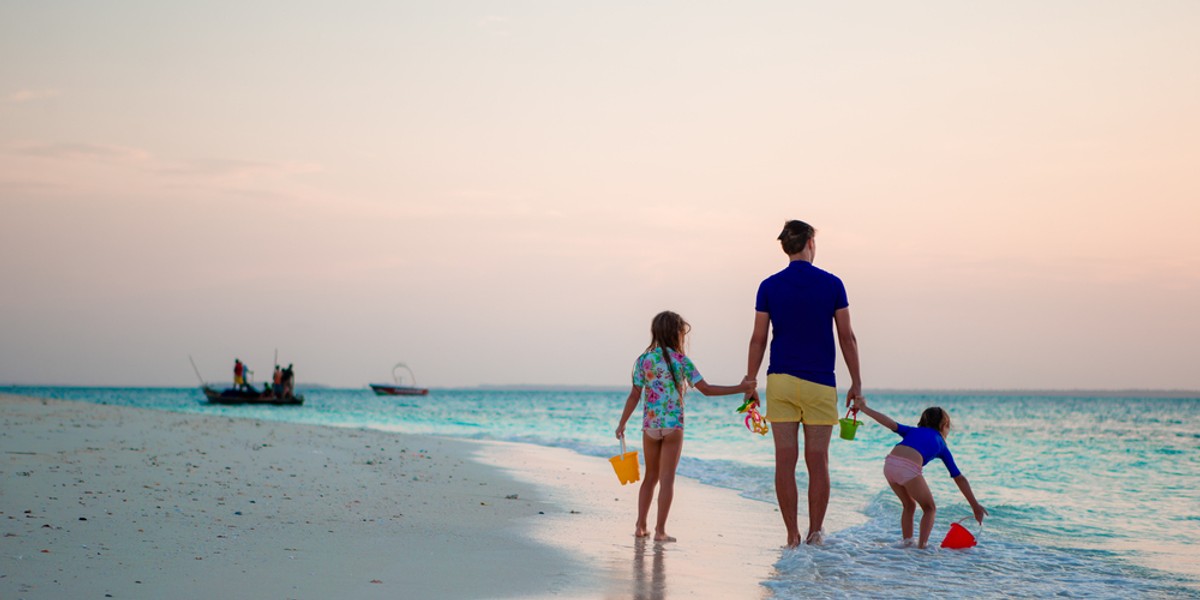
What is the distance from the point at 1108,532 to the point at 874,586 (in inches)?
196

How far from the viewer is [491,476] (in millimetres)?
11461

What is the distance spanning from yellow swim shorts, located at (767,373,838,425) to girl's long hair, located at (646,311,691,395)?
0.81 meters

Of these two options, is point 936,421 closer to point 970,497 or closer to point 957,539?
point 970,497

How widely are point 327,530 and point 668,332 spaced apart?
2.74m

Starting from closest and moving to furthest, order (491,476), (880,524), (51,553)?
(51,553) → (880,524) → (491,476)

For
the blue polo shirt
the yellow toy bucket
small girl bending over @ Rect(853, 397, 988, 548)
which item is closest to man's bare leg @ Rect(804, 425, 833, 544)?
the blue polo shirt

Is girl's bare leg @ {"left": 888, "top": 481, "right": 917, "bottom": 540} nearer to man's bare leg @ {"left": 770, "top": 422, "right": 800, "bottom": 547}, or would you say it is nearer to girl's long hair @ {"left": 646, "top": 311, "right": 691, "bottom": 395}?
man's bare leg @ {"left": 770, "top": 422, "right": 800, "bottom": 547}

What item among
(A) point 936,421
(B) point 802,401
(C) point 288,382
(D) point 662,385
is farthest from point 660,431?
(C) point 288,382

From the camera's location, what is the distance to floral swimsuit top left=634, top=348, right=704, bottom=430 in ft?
22.9

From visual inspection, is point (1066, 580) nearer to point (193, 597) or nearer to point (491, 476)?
point (193, 597)

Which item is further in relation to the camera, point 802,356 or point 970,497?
point 970,497

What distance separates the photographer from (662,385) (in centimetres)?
703

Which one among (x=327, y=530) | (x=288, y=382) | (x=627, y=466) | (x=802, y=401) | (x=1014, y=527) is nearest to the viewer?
(x=327, y=530)

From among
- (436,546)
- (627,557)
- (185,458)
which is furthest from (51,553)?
(185,458)
